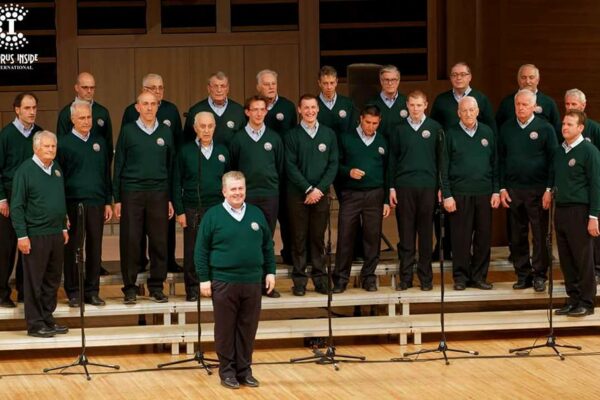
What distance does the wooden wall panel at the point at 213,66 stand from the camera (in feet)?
42.7

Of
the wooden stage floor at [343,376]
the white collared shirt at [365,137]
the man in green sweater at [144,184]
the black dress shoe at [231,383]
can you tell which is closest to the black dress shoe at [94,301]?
the man in green sweater at [144,184]

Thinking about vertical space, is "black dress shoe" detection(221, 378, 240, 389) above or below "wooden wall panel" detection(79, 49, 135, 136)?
below

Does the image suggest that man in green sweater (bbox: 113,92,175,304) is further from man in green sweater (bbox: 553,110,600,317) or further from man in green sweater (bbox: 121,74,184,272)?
man in green sweater (bbox: 553,110,600,317)

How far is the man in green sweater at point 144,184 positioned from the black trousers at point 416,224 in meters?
1.69

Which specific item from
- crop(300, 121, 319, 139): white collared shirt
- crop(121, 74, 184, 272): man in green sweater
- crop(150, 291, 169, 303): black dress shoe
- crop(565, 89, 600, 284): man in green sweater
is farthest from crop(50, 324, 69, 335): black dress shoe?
crop(565, 89, 600, 284): man in green sweater

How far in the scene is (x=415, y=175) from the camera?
897 cm

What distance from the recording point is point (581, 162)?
860 centimetres

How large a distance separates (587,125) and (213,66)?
498cm

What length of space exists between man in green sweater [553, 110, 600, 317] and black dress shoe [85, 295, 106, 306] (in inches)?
129

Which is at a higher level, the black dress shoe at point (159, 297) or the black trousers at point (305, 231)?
the black trousers at point (305, 231)

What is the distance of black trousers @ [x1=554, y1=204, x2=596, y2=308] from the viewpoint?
864 centimetres

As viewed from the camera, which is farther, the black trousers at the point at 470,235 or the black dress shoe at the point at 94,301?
the black trousers at the point at 470,235

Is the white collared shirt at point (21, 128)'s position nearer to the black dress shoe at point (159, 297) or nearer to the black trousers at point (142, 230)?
the black trousers at point (142, 230)

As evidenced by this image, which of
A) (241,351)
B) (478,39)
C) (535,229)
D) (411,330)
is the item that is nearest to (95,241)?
(241,351)
